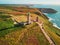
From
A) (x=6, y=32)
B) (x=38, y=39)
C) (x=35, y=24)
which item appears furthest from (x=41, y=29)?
(x=6, y=32)

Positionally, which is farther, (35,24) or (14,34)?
(35,24)

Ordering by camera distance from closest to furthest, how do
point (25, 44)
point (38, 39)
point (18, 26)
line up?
point (25, 44) < point (38, 39) < point (18, 26)

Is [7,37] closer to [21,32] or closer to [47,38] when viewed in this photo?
[21,32]

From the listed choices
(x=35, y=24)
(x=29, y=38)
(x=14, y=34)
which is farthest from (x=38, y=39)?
(x=35, y=24)

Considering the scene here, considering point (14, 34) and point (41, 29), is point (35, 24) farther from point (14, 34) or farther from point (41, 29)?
point (14, 34)

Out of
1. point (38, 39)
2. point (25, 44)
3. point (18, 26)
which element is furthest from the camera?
point (18, 26)

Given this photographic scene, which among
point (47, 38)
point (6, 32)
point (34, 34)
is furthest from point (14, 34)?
point (47, 38)

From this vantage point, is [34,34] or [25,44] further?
[34,34]
